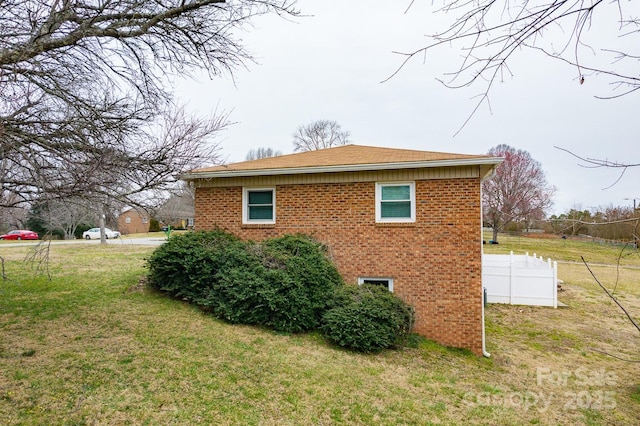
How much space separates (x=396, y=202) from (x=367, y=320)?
3.12 meters

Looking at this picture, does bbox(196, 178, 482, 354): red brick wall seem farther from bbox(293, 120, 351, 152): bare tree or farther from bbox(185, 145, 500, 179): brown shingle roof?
bbox(293, 120, 351, 152): bare tree

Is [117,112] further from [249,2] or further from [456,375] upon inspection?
→ [456,375]

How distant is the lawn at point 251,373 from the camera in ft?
13.7

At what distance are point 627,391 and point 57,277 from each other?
1482 centimetres

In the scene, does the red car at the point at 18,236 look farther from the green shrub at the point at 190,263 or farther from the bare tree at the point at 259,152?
the green shrub at the point at 190,263

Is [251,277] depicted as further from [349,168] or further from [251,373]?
[349,168]

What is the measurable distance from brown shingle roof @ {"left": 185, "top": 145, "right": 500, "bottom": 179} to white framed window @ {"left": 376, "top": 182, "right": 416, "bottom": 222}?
0.67 meters

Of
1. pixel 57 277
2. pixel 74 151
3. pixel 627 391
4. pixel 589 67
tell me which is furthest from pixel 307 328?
pixel 57 277

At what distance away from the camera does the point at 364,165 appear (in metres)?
8.35

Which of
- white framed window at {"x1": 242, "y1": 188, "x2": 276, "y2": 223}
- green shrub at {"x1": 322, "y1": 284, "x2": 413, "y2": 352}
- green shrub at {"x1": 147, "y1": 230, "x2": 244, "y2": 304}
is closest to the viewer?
green shrub at {"x1": 322, "y1": 284, "x2": 413, "y2": 352}

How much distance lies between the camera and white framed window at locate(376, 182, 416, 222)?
844 cm

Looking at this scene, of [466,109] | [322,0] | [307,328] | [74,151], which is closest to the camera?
[466,109]

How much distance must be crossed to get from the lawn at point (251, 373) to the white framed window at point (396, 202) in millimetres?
3075

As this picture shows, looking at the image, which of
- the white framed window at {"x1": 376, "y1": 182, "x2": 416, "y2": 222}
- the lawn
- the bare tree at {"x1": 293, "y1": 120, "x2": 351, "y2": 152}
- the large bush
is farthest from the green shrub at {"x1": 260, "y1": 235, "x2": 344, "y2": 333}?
the bare tree at {"x1": 293, "y1": 120, "x2": 351, "y2": 152}
